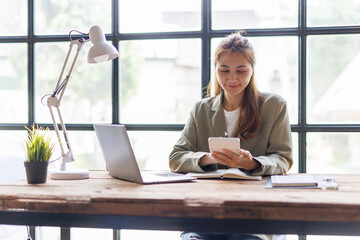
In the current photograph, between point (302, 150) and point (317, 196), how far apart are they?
1260 mm

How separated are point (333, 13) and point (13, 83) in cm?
204

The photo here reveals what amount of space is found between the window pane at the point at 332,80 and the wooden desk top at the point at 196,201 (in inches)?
39.5

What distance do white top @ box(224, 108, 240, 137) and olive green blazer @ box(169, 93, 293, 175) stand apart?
0.03 metres

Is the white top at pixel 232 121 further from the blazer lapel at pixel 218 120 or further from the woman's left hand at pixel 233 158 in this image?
the woman's left hand at pixel 233 158

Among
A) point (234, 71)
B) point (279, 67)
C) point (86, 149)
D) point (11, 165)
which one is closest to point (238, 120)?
point (234, 71)

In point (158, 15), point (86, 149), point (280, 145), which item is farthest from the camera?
point (86, 149)

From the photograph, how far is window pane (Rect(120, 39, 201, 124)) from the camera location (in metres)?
2.91

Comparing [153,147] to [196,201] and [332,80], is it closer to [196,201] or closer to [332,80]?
[332,80]

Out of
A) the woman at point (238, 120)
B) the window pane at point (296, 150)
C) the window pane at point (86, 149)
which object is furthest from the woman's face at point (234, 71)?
the window pane at point (86, 149)

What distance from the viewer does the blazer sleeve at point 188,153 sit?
221 cm

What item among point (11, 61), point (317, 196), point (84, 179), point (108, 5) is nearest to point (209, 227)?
point (317, 196)

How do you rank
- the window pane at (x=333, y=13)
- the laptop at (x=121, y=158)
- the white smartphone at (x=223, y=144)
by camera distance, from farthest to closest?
the window pane at (x=333, y=13)
the white smartphone at (x=223, y=144)
the laptop at (x=121, y=158)

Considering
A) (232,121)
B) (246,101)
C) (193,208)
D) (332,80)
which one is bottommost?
(193,208)

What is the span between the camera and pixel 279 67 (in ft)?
9.16
